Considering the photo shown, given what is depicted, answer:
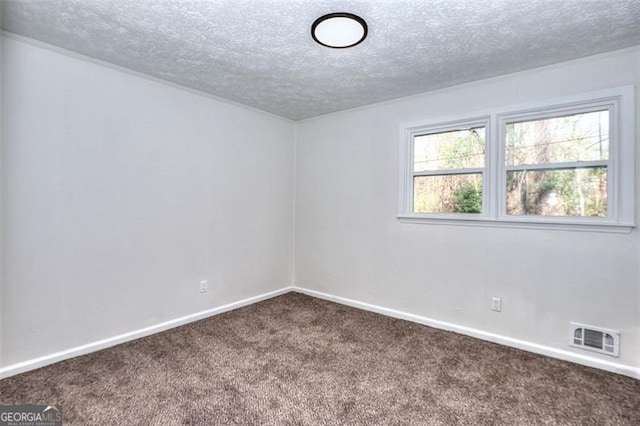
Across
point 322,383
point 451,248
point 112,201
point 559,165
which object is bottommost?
point 322,383

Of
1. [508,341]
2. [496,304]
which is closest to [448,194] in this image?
[496,304]

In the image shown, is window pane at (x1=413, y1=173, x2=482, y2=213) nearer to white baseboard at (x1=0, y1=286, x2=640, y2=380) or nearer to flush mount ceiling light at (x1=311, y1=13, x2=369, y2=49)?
white baseboard at (x1=0, y1=286, x2=640, y2=380)

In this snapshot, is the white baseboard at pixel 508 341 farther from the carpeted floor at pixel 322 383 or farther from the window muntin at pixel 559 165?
the window muntin at pixel 559 165

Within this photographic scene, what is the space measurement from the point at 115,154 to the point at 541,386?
3710 mm

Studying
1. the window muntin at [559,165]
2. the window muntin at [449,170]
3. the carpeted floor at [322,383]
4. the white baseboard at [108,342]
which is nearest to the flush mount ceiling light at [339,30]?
the window muntin at [449,170]

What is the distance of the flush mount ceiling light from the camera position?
1.96 meters

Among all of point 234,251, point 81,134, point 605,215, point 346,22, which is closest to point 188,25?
point 346,22

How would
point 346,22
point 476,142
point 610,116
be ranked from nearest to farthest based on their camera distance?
point 346,22
point 610,116
point 476,142

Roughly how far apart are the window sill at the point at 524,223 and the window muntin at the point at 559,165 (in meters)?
0.09

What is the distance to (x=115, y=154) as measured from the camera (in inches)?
106

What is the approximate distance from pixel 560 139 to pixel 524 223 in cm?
75

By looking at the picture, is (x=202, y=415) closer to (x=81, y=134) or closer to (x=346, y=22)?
(x=81, y=134)

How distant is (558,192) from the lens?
264 cm

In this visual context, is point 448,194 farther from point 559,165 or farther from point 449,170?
point 559,165
